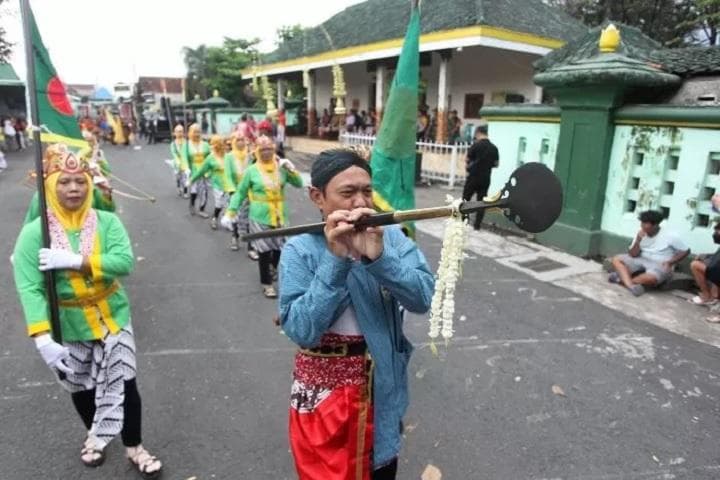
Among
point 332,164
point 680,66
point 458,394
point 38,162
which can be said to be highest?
point 680,66

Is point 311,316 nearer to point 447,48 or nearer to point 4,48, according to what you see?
point 447,48

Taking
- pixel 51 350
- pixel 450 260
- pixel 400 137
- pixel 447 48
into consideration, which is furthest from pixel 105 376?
pixel 447 48

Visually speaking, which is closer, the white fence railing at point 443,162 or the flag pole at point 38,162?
the flag pole at point 38,162

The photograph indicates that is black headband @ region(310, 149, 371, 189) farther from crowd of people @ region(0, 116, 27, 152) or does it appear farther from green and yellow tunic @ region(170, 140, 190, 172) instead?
crowd of people @ region(0, 116, 27, 152)

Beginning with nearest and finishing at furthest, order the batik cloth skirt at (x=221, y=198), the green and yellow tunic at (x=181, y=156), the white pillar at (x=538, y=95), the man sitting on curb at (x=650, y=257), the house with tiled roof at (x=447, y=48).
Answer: the man sitting on curb at (x=650, y=257) → the batik cloth skirt at (x=221, y=198) → the green and yellow tunic at (x=181, y=156) → the house with tiled roof at (x=447, y=48) → the white pillar at (x=538, y=95)

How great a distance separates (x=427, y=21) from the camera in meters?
14.9

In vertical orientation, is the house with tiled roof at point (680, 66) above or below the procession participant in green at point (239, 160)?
above

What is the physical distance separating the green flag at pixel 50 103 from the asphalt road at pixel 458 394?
181 cm

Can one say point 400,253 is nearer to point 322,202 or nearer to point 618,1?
point 322,202

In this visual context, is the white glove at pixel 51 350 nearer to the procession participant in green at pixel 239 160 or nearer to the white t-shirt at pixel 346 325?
the white t-shirt at pixel 346 325

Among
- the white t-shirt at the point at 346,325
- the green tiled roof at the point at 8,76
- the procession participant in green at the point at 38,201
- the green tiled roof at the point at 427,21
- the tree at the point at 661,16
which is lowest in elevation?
the white t-shirt at the point at 346,325

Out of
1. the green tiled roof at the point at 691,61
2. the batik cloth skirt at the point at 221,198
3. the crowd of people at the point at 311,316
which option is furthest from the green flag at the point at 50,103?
the green tiled roof at the point at 691,61

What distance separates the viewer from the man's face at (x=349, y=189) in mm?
1732

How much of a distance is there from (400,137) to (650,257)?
394 cm
